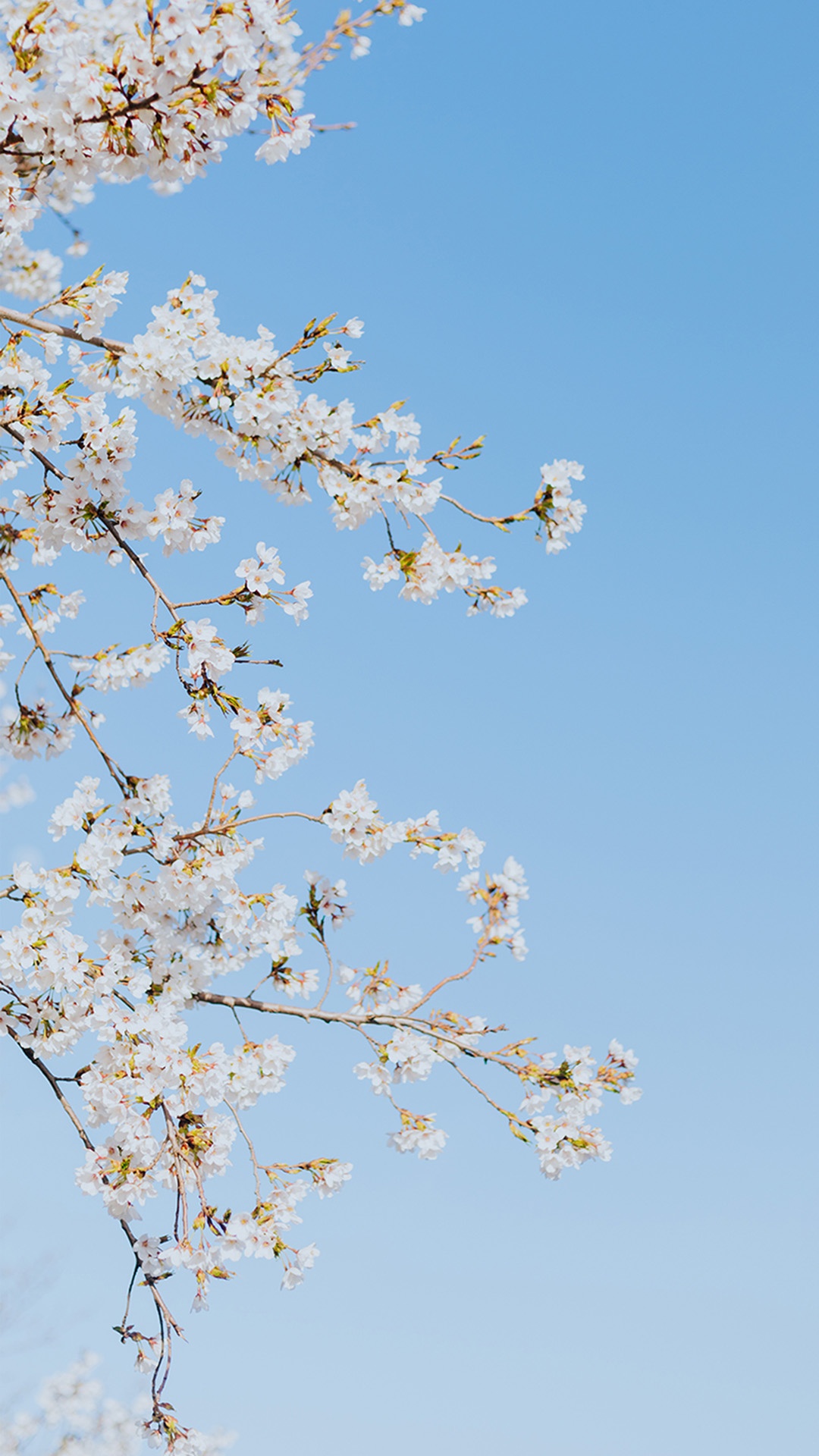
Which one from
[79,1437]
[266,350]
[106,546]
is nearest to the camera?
[266,350]

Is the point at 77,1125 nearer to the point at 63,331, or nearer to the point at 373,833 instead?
the point at 373,833

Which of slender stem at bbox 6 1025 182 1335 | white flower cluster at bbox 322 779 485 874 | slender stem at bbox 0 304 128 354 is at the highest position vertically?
slender stem at bbox 0 304 128 354

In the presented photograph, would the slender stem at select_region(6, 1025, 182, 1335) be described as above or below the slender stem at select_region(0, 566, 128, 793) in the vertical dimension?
below

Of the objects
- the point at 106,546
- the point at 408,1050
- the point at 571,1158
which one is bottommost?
the point at 571,1158

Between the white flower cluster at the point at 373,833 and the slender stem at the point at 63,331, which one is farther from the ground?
the slender stem at the point at 63,331

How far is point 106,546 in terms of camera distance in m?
4.12

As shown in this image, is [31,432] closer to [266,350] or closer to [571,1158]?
[266,350]

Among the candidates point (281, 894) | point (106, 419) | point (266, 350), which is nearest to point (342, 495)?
point (266, 350)

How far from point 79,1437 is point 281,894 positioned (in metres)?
12.2

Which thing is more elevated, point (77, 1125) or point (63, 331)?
point (63, 331)

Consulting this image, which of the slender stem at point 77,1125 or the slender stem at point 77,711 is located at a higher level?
the slender stem at point 77,711

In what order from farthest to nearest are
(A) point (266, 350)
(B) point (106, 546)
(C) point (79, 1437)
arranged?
1. (C) point (79, 1437)
2. (B) point (106, 546)
3. (A) point (266, 350)

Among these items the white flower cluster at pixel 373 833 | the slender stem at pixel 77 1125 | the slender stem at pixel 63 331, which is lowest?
the slender stem at pixel 77 1125

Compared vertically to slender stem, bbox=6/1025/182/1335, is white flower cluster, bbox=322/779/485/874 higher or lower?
higher
